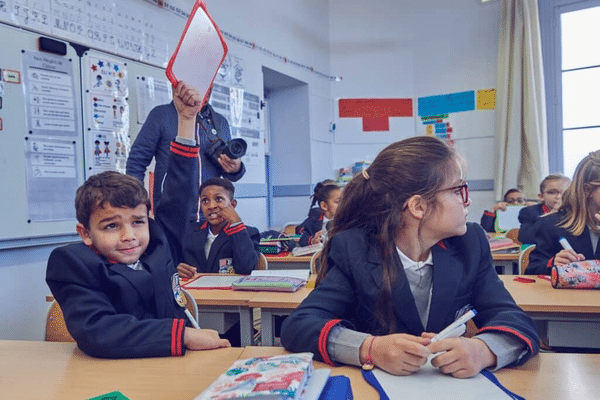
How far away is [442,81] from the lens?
5.79 meters

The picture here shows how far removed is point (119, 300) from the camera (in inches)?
48.1

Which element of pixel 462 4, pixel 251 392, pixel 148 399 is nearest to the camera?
pixel 251 392

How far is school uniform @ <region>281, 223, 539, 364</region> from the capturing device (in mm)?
1103

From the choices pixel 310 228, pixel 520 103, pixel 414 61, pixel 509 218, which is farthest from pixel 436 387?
pixel 414 61

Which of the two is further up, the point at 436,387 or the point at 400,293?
the point at 400,293

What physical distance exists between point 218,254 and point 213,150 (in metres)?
0.61

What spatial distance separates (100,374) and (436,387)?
25.3 inches

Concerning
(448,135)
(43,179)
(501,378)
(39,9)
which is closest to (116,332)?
(501,378)

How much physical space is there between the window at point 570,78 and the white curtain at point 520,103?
0.71 feet

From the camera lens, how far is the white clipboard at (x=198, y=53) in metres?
→ 1.41

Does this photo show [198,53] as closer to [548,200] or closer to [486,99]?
[548,200]

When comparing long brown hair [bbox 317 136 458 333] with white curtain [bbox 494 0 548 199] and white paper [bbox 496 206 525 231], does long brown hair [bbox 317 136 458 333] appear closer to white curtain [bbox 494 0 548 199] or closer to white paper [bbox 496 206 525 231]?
white paper [bbox 496 206 525 231]

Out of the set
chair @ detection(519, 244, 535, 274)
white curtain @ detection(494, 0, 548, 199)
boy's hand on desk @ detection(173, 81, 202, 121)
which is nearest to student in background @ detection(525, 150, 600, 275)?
chair @ detection(519, 244, 535, 274)

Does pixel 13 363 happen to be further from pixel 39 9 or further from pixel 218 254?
pixel 39 9
